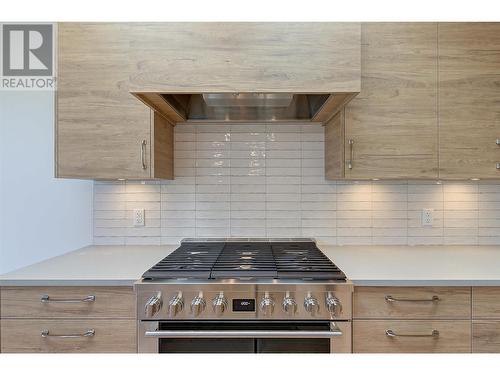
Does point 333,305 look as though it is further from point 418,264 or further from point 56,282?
point 56,282

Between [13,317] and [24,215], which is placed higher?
[24,215]

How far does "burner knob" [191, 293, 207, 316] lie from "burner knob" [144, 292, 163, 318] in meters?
0.13

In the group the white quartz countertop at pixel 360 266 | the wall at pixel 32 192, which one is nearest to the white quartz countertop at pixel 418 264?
the white quartz countertop at pixel 360 266

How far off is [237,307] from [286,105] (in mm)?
1140

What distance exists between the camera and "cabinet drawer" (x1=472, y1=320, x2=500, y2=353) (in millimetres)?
1597

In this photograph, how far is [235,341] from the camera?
5.13ft

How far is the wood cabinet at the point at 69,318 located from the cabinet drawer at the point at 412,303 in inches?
37.3

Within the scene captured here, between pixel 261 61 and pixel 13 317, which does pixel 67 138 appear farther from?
pixel 261 61

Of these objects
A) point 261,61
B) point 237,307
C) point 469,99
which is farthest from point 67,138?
point 469,99

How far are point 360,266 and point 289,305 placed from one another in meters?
0.47

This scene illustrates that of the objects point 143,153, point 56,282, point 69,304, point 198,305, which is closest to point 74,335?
point 69,304

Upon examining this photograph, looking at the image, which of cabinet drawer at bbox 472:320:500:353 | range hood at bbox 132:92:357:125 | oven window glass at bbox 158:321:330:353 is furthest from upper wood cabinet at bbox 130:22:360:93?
cabinet drawer at bbox 472:320:500:353

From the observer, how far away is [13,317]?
160 centimetres

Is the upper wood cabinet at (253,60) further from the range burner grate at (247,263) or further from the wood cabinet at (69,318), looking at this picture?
the wood cabinet at (69,318)
